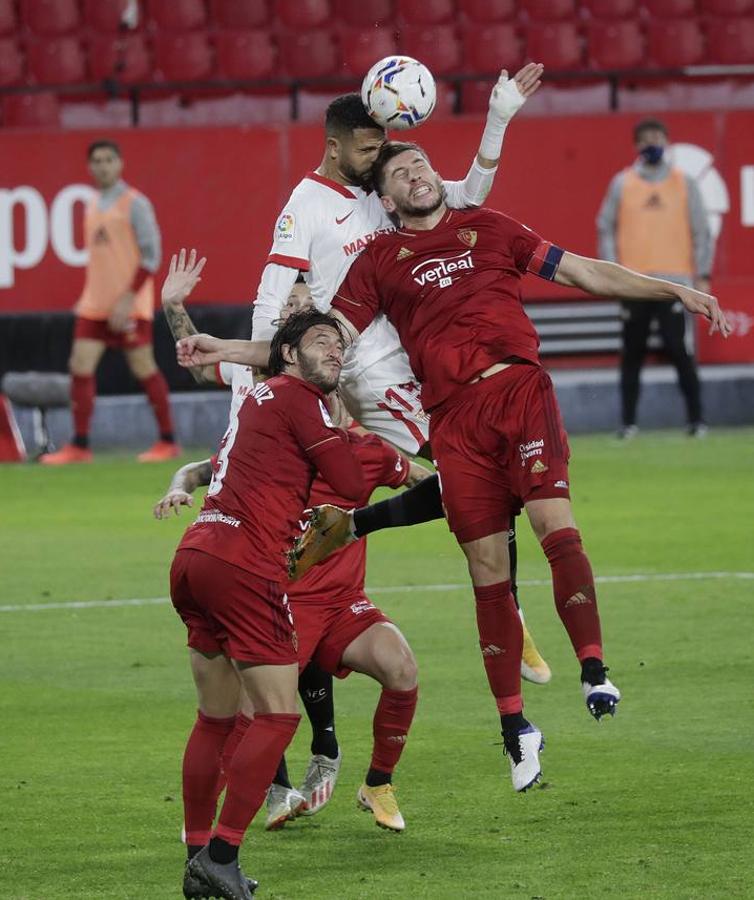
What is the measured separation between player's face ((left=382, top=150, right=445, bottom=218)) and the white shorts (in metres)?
0.90

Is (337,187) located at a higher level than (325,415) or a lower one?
higher

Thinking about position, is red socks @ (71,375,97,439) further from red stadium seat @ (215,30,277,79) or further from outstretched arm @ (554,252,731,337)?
outstretched arm @ (554,252,731,337)

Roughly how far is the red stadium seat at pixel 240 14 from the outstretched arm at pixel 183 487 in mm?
13900

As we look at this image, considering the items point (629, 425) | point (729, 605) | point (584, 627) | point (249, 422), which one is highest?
point (249, 422)

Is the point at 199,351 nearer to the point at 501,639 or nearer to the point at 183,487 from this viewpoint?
the point at 183,487

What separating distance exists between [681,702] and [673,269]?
10448 millimetres

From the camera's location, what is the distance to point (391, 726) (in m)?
6.29

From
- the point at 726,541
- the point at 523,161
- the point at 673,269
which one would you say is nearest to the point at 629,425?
the point at 673,269

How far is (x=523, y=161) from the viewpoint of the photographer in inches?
724

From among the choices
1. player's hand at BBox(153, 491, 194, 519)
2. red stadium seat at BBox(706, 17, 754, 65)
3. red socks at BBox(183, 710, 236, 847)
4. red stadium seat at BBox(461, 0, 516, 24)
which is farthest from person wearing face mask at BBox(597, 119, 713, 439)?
red socks at BBox(183, 710, 236, 847)

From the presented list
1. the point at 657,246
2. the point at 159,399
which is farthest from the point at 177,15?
the point at 657,246

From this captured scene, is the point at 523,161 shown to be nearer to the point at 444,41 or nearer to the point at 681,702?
the point at 444,41

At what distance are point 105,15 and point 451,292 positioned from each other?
43.7 feet

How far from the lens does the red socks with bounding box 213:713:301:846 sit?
17.4 ft
